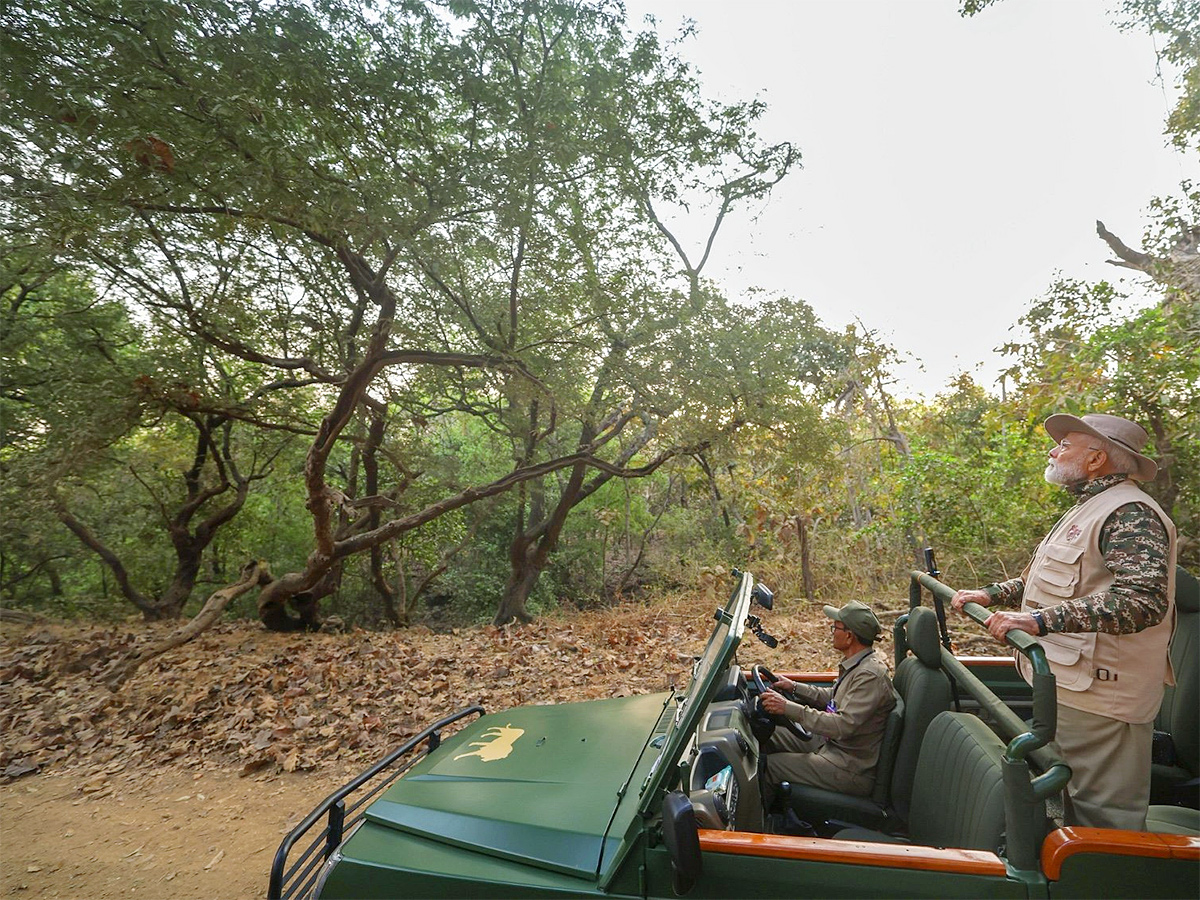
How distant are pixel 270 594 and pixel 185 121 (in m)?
7.81

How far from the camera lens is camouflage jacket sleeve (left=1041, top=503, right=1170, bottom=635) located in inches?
84.5

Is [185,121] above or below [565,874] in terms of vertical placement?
above

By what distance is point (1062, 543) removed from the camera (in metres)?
2.54

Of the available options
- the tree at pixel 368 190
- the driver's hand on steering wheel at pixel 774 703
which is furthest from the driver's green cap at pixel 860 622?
the tree at pixel 368 190

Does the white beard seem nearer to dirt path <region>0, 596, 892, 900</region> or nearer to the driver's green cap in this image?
the driver's green cap

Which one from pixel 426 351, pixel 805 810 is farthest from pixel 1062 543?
pixel 426 351

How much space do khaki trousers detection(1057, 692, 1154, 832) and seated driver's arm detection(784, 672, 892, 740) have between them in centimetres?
89

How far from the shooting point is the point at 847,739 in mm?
3158

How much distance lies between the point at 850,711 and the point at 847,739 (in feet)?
0.49

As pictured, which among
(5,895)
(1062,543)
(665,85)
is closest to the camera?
Answer: (1062,543)

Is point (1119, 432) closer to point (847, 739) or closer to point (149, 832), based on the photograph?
point (847, 739)

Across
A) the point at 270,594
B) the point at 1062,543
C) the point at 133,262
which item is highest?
the point at 133,262

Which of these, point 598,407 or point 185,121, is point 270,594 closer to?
point 598,407

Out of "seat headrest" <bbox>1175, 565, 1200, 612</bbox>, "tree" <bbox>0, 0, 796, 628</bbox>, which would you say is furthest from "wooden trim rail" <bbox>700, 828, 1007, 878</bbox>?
"tree" <bbox>0, 0, 796, 628</bbox>
